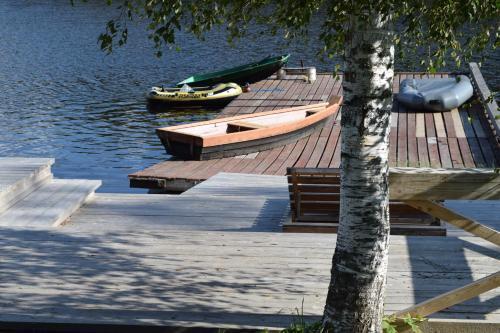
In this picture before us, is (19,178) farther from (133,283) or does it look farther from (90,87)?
(90,87)

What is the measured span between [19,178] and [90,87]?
78.6 feet

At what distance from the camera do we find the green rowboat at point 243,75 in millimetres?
31953

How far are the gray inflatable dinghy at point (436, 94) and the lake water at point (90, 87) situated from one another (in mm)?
1082

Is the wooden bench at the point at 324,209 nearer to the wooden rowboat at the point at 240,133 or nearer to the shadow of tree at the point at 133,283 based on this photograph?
the shadow of tree at the point at 133,283

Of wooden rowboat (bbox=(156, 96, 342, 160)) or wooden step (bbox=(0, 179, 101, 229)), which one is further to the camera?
wooden rowboat (bbox=(156, 96, 342, 160))

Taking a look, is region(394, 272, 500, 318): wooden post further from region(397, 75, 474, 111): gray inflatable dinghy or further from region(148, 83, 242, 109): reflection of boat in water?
region(148, 83, 242, 109): reflection of boat in water

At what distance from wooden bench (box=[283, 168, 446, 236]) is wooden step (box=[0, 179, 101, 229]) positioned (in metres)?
2.86

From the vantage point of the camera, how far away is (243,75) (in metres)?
31.9

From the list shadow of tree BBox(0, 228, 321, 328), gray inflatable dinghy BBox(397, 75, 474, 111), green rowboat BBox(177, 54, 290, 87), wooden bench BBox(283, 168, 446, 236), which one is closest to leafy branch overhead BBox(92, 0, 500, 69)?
shadow of tree BBox(0, 228, 321, 328)

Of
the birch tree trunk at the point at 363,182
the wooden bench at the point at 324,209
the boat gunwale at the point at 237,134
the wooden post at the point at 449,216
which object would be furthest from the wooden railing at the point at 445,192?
the boat gunwale at the point at 237,134

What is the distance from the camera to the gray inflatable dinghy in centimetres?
2316

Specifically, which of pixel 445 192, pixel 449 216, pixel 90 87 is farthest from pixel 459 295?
pixel 90 87

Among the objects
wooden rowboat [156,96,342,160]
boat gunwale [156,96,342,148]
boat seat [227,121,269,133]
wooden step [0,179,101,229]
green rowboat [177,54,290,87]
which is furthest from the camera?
green rowboat [177,54,290,87]

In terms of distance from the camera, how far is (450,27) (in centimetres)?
680
